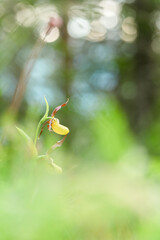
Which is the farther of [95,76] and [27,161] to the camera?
[95,76]

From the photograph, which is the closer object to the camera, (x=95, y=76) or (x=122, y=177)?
(x=122, y=177)

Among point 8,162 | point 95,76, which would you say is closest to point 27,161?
point 8,162

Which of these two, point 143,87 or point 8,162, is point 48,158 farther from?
point 143,87

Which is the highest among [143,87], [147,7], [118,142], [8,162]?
[118,142]

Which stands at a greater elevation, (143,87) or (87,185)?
(87,185)

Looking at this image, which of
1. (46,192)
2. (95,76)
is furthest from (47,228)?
(95,76)

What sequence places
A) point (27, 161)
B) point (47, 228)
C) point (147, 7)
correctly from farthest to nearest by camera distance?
point (147, 7), point (27, 161), point (47, 228)

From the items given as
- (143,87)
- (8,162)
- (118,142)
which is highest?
(118,142)

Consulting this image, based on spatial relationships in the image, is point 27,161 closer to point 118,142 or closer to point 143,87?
point 118,142

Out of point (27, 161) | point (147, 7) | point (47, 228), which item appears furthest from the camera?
point (147, 7)

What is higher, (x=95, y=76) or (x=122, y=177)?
(x=122, y=177)
